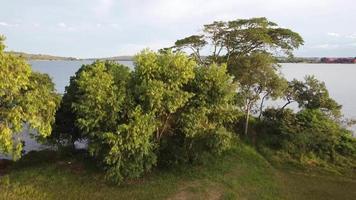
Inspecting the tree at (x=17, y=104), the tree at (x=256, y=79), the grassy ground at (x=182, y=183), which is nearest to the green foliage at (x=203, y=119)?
the grassy ground at (x=182, y=183)

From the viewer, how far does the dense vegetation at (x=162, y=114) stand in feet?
64.3

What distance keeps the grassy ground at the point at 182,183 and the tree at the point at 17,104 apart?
4166mm

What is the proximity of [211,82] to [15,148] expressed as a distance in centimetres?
1289

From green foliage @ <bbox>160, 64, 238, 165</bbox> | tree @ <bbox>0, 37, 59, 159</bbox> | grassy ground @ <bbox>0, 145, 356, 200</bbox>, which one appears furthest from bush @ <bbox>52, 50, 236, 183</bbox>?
tree @ <bbox>0, 37, 59, 159</bbox>

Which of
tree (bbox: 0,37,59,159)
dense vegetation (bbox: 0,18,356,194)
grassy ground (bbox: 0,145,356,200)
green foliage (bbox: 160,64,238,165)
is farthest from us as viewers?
green foliage (bbox: 160,64,238,165)

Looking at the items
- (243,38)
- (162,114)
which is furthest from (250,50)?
(162,114)

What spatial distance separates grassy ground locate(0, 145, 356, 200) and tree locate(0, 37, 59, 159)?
417 cm

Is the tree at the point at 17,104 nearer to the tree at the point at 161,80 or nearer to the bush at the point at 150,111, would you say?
the bush at the point at 150,111

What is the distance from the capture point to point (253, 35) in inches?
1460

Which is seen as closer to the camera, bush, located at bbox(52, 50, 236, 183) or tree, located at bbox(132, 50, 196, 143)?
bush, located at bbox(52, 50, 236, 183)

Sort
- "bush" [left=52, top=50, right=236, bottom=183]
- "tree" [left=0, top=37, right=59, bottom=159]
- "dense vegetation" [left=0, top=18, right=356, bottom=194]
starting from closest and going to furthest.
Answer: "tree" [left=0, top=37, right=59, bottom=159]
"dense vegetation" [left=0, top=18, right=356, bottom=194]
"bush" [left=52, top=50, right=236, bottom=183]

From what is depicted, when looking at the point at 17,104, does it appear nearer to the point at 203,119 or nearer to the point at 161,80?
the point at 161,80

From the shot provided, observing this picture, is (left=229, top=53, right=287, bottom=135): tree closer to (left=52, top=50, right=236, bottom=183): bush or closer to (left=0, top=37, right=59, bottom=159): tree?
(left=52, top=50, right=236, bottom=183): bush

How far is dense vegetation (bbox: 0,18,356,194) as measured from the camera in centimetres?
1959
